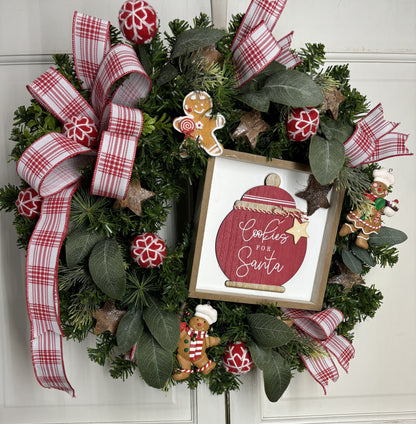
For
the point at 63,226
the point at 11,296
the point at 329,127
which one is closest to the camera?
the point at 63,226

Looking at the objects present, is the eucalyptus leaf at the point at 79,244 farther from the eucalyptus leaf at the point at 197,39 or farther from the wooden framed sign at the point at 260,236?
the eucalyptus leaf at the point at 197,39

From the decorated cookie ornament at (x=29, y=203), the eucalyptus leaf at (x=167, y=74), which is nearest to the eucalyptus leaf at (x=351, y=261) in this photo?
the eucalyptus leaf at (x=167, y=74)

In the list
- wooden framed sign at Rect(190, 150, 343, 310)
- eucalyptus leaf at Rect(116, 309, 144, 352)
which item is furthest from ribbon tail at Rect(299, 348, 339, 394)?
eucalyptus leaf at Rect(116, 309, 144, 352)

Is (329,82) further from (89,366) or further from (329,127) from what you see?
(89,366)

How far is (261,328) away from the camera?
89 centimetres

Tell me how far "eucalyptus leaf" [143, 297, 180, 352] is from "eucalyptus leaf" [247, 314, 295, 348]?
0.51 ft

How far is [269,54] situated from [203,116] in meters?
0.16

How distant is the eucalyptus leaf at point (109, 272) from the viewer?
2.55ft

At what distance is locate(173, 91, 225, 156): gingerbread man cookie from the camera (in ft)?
2.65

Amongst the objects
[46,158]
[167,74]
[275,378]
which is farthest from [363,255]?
[46,158]

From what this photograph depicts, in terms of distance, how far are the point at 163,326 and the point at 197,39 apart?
51 centimetres

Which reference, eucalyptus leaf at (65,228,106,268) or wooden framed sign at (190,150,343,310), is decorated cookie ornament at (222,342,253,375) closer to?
wooden framed sign at (190,150,343,310)

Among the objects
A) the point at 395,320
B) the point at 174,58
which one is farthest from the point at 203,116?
the point at 395,320

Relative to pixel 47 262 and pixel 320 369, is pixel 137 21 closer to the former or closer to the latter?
pixel 47 262
